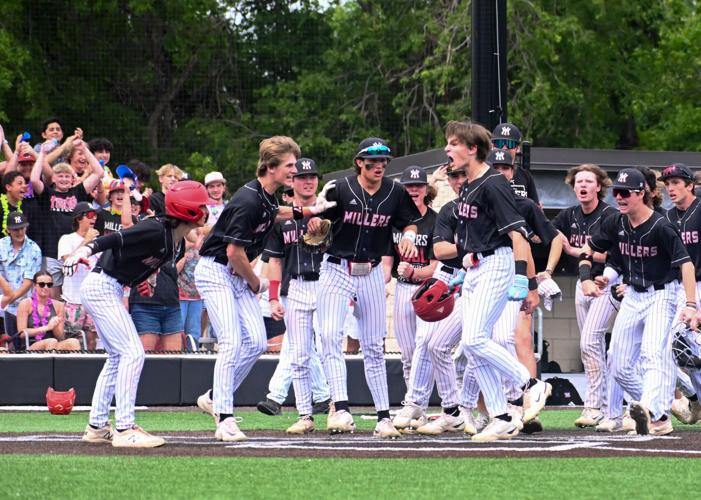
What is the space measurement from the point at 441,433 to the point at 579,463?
2.79 metres

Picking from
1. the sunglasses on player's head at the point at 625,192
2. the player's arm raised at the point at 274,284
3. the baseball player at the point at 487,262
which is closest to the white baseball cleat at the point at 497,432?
the baseball player at the point at 487,262

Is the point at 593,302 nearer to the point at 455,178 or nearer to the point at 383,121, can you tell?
the point at 455,178

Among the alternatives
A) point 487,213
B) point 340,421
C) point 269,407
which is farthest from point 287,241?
point 487,213

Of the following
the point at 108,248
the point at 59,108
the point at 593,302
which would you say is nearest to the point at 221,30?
the point at 59,108

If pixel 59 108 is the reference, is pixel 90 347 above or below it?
below

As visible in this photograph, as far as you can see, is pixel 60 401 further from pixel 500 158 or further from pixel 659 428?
pixel 659 428

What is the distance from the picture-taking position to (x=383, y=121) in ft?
89.5

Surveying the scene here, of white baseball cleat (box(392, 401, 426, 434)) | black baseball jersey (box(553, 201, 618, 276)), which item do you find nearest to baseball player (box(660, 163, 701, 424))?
black baseball jersey (box(553, 201, 618, 276))

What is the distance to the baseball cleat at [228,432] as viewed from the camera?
885 cm

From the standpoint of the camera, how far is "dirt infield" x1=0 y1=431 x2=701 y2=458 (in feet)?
26.0

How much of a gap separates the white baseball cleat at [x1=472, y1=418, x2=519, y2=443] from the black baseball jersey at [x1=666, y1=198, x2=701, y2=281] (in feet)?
9.86

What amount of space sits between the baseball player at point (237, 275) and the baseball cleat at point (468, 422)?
5.42 feet

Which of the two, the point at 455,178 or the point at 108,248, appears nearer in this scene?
the point at 108,248

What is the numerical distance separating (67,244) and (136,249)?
6.08 meters
